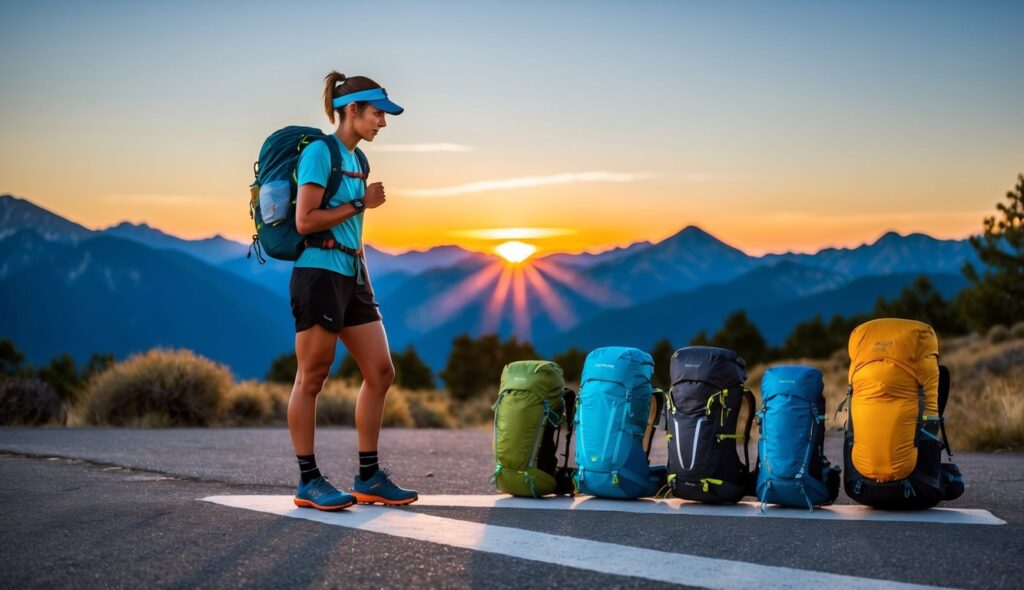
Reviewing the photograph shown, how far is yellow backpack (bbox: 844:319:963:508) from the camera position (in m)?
6.38

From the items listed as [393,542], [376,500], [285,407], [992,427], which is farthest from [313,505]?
[285,407]

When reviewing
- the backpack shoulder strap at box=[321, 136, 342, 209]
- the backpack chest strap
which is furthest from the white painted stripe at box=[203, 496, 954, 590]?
the backpack shoulder strap at box=[321, 136, 342, 209]

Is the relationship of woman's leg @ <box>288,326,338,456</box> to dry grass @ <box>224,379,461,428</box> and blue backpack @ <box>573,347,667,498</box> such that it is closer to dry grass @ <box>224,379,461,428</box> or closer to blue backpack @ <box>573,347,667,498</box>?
blue backpack @ <box>573,347,667,498</box>

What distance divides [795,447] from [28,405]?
13.1 metres

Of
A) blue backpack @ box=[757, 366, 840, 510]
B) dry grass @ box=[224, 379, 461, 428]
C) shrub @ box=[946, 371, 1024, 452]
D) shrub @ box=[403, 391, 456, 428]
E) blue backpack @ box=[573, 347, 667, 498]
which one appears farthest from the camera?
shrub @ box=[403, 391, 456, 428]

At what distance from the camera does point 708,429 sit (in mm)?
6812

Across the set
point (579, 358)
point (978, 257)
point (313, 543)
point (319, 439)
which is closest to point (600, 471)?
point (313, 543)

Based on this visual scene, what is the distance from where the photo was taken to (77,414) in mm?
16062

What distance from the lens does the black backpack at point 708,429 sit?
677 cm

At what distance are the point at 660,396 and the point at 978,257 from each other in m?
40.7

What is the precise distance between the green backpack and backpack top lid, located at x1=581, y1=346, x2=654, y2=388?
293mm

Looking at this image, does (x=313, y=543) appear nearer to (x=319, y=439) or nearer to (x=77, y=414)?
(x=319, y=439)

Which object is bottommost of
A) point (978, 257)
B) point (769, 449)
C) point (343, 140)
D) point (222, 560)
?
point (222, 560)

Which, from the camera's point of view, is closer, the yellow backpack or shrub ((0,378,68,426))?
the yellow backpack
